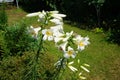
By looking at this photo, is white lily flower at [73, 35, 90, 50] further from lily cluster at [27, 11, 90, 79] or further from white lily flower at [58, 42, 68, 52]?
white lily flower at [58, 42, 68, 52]

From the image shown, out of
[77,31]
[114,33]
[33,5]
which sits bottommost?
[33,5]

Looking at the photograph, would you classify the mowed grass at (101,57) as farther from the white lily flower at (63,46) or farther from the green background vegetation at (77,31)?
the white lily flower at (63,46)

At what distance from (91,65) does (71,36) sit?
7.01 m

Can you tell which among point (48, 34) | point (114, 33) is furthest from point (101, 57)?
point (48, 34)

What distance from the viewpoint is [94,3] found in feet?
52.6

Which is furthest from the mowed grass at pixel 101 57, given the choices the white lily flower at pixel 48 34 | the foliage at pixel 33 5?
the foliage at pixel 33 5

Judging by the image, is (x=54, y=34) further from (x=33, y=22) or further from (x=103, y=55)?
(x=33, y=22)

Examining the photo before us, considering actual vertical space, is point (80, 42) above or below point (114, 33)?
above

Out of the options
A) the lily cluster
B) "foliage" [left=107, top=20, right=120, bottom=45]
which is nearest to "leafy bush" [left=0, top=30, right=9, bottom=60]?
the lily cluster

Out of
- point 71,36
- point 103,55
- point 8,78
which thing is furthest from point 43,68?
point 103,55

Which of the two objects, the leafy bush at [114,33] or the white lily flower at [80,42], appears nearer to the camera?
the white lily flower at [80,42]

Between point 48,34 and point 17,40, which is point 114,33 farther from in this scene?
point 48,34

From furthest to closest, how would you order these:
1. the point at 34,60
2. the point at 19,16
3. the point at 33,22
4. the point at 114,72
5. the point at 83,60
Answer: the point at 19,16, the point at 33,22, the point at 83,60, the point at 114,72, the point at 34,60

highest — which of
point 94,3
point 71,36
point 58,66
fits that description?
point 71,36
